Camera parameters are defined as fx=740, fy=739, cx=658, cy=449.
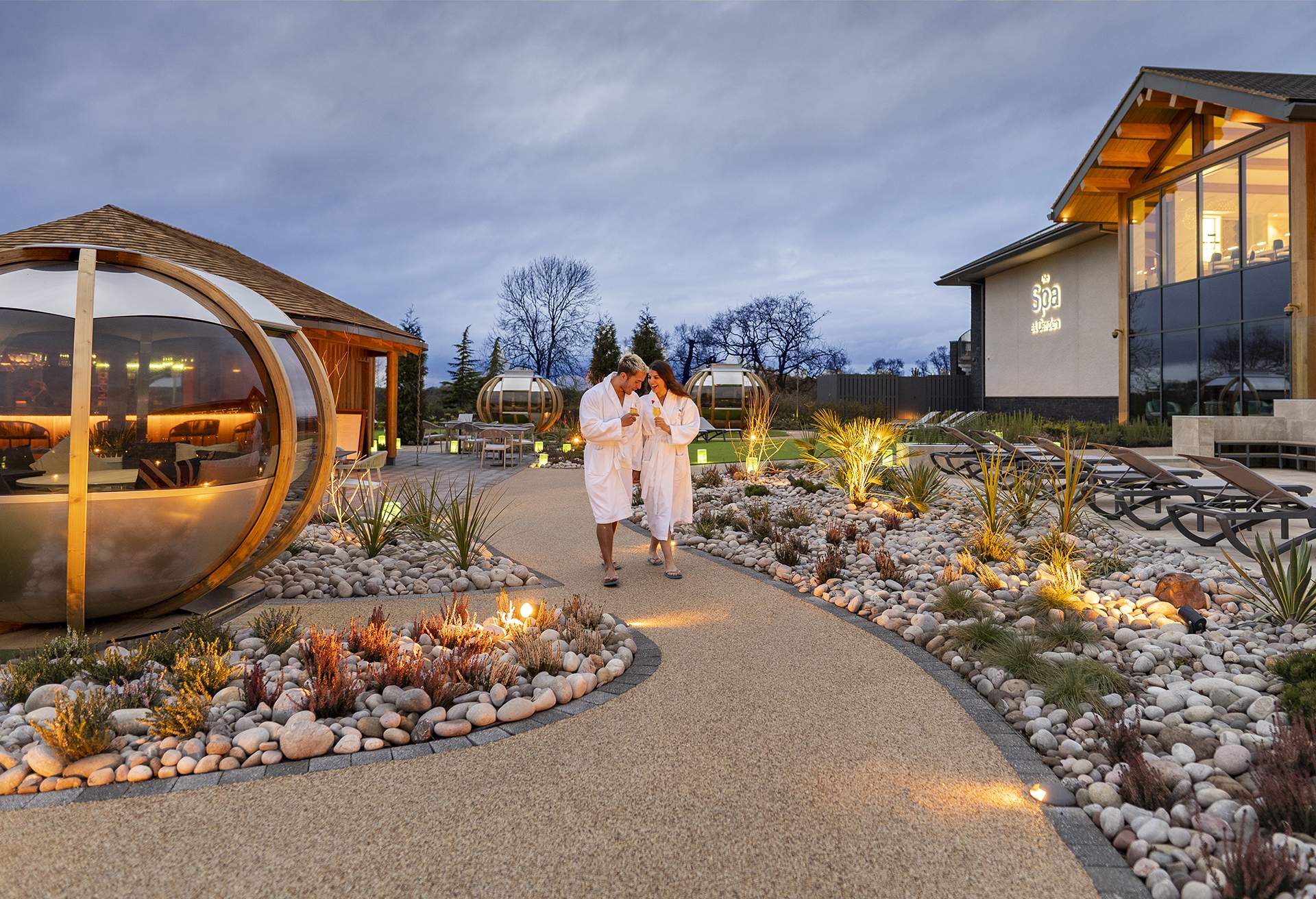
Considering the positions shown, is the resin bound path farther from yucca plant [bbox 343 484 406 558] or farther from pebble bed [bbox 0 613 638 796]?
yucca plant [bbox 343 484 406 558]

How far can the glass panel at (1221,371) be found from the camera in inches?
548

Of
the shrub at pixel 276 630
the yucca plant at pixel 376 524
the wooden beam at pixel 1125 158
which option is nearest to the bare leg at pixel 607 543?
the yucca plant at pixel 376 524

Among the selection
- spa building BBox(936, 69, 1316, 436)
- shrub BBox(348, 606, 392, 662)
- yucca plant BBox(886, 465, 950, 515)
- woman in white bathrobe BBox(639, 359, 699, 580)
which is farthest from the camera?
spa building BBox(936, 69, 1316, 436)

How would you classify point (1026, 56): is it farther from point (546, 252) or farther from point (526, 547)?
point (526, 547)

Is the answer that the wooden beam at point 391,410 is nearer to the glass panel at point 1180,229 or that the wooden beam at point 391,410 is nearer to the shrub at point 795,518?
the shrub at point 795,518

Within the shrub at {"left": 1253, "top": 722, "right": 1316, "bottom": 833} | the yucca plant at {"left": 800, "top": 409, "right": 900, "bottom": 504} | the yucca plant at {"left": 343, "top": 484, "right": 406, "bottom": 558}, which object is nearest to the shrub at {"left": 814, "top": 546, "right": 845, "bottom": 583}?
the yucca plant at {"left": 800, "top": 409, "right": 900, "bottom": 504}

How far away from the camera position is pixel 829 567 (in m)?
5.91

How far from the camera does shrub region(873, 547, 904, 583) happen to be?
572cm

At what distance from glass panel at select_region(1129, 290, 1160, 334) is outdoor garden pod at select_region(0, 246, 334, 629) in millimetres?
17455

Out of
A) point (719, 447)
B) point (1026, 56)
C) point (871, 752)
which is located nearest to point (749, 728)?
point (871, 752)

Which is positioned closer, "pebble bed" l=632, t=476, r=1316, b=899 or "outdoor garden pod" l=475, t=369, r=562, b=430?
"pebble bed" l=632, t=476, r=1316, b=899

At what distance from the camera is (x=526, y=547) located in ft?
24.3

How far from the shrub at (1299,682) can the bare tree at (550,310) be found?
121 feet

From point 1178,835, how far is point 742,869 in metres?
1.34
